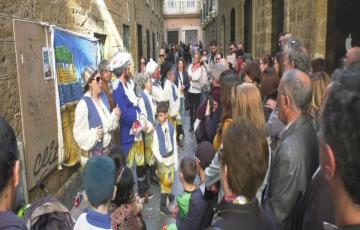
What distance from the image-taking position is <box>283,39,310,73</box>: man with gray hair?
4.29 metres

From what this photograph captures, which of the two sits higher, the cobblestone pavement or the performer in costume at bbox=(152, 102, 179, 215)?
the performer in costume at bbox=(152, 102, 179, 215)

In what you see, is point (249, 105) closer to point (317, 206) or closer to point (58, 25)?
point (317, 206)

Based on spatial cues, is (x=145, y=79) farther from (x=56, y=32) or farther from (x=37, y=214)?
(x=37, y=214)

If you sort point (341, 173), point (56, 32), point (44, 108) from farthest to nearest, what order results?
1. point (56, 32)
2. point (44, 108)
3. point (341, 173)

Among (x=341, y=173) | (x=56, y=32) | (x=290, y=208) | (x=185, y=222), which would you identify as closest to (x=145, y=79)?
(x=56, y=32)

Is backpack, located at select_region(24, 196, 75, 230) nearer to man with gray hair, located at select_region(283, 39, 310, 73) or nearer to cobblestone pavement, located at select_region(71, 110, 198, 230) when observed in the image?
cobblestone pavement, located at select_region(71, 110, 198, 230)

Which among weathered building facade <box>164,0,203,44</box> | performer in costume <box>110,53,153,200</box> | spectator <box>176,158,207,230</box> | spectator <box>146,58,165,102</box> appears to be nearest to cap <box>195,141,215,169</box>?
spectator <box>176,158,207,230</box>

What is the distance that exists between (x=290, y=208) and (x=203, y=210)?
0.72m

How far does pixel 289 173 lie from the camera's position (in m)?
2.31

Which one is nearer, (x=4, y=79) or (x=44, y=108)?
(x=4, y=79)

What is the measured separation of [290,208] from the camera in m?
2.32

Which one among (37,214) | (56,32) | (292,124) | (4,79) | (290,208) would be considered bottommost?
(290,208)

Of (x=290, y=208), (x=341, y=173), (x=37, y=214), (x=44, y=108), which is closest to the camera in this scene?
(x=341, y=173)

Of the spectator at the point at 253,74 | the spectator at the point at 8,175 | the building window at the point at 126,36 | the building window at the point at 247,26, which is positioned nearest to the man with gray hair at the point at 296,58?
the spectator at the point at 253,74
